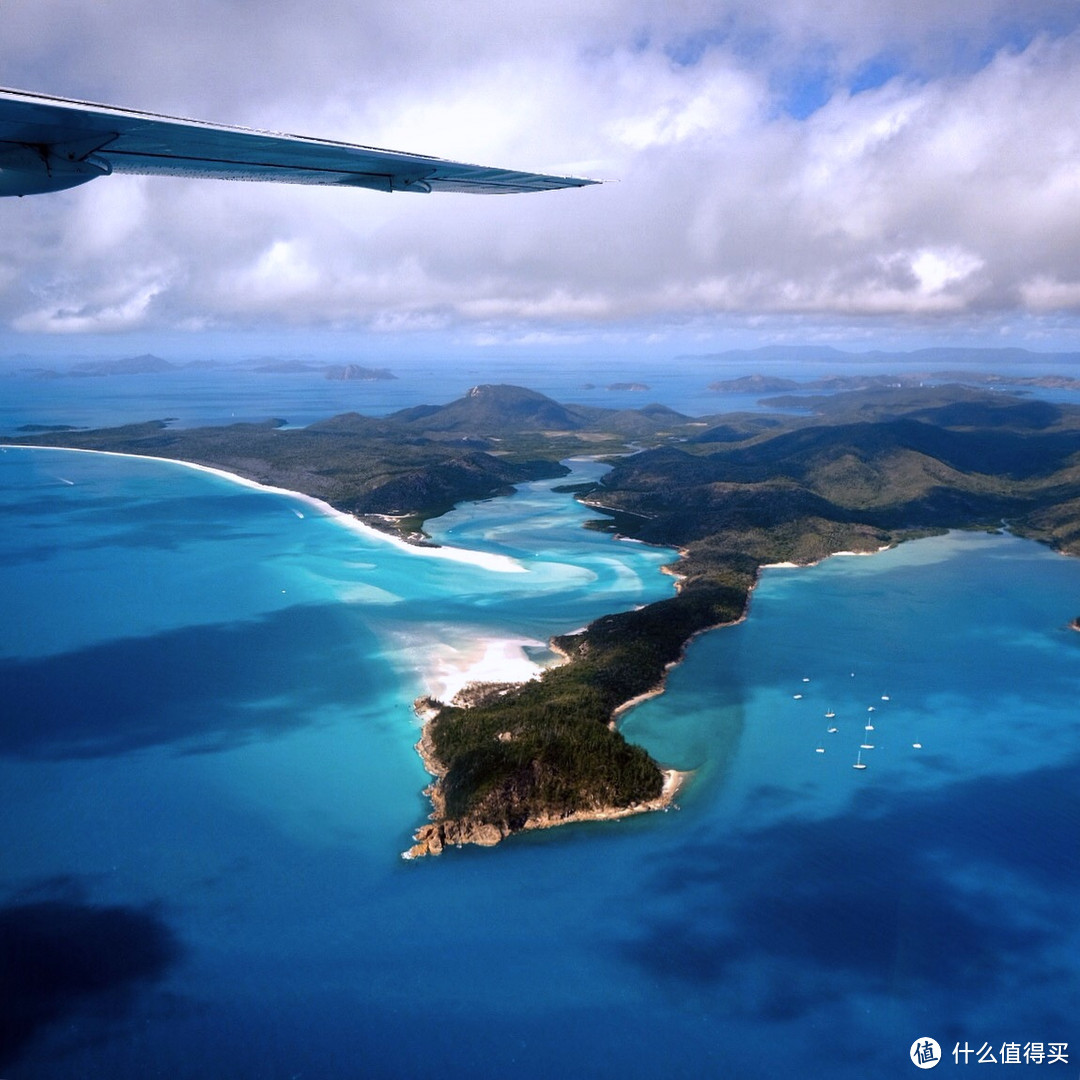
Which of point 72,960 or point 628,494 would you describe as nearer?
point 72,960

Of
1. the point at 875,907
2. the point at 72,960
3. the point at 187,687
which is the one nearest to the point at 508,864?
the point at 875,907

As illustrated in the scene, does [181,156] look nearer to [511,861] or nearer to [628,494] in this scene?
[511,861]

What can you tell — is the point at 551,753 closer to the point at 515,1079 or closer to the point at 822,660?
the point at 515,1079

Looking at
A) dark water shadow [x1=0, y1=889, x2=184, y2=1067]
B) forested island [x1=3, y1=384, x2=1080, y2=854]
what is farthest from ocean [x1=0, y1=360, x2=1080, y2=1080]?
forested island [x1=3, y1=384, x2=1080, y2=854]

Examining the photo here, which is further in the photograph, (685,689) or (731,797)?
(685,689)

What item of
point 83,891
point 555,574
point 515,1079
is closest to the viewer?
point 515,1079

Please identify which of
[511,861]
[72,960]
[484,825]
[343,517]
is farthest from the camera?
[343,517]

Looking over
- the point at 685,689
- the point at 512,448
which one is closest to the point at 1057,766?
the point at 685,689
